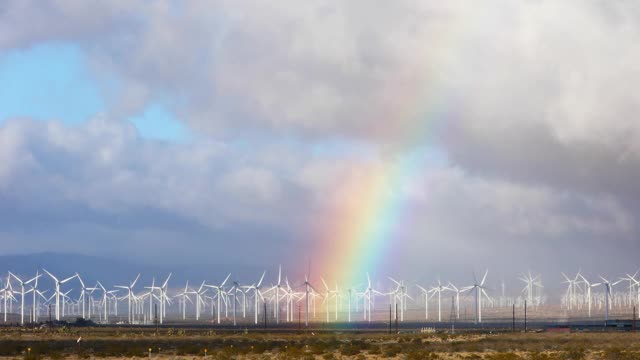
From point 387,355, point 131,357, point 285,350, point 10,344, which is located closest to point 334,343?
point 285,350

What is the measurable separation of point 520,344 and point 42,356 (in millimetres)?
48075

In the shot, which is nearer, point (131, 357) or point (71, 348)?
point (131, 357)

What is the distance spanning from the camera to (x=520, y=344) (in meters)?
101

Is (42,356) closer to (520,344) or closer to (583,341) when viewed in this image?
(520,344)

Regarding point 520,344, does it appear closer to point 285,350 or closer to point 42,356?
point 285,350

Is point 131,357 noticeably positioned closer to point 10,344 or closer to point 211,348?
point 211,348

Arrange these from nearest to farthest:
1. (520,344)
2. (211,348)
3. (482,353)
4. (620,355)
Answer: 1. (620,355)
2. (482,353)
3. (211,348)
4. (520,344)

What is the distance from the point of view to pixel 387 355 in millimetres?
83562

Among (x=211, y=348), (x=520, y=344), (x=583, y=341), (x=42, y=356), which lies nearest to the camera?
(x=42, y=356)

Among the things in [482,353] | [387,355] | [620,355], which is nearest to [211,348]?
[387,355]

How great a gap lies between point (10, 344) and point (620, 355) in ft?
201

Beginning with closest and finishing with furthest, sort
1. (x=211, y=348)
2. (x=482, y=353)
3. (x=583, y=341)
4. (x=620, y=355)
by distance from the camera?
(x=620, y=355) < (x=482, y=353) < (x=211, y=348) < (x=583, y=341)

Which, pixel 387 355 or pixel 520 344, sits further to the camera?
pixel 520 344

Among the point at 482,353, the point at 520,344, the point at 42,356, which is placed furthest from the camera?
the point at 520,344
